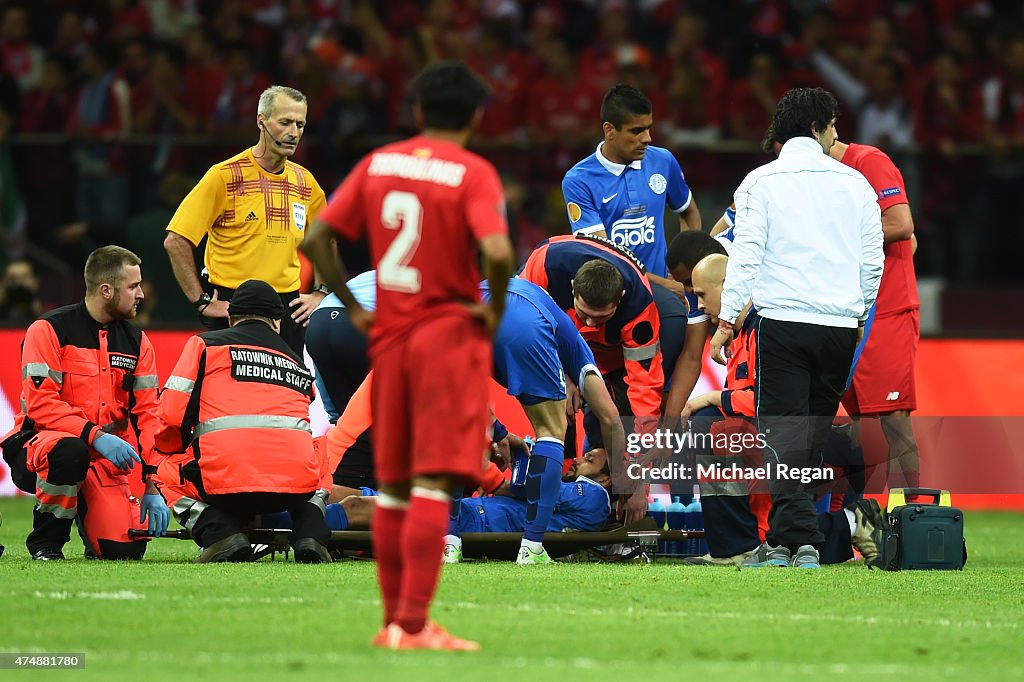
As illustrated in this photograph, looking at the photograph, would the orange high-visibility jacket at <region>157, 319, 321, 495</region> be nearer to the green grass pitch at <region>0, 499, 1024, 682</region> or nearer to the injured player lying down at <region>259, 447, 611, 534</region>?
the green grass pitch at <region>0, 499, 1024, 682</region>

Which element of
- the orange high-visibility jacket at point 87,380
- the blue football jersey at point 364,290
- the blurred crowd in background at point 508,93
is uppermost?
the blurred crowd in background at point 508,93

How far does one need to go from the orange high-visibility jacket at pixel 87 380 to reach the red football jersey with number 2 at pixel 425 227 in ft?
12.1

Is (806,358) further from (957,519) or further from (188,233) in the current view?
(188,233)

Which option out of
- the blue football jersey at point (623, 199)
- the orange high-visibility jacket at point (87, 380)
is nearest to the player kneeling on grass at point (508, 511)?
the orange high-visibility jacket at point (87, 380)

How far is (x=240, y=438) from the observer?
8.31 m

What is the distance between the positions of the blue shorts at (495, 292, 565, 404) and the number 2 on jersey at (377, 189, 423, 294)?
2953mm

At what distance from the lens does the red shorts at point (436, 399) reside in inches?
213

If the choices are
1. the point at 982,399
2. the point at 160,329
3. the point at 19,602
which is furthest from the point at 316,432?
the point at 19,602

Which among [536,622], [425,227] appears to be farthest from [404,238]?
[536,622]

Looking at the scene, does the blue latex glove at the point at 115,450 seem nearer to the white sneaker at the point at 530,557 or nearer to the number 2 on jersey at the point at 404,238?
the white sneaker at the point at 530,557

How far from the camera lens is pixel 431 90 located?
18.3 feet

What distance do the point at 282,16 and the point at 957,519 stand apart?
11.1 m

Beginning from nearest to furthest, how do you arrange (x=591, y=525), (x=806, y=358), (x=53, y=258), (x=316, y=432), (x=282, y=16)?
(x=806, y=358), (x=591, y=525), (x=316, y=432), (x=53, y=258), (x=282, y=16)

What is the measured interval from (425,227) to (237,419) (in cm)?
315
